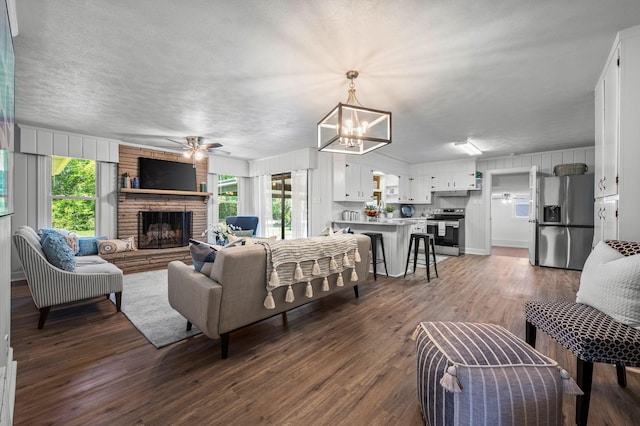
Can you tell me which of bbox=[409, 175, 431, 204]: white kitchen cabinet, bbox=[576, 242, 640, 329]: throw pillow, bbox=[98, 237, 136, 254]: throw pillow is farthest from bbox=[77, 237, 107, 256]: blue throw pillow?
bbox=[409, 175, 431, 204]: white kitchen cabinet

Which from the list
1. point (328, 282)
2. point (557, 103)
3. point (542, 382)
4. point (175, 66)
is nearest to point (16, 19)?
point (175, 66)

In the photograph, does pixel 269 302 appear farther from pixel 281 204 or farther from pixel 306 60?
pixel 281 204

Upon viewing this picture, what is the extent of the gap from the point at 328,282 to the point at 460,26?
256 centimetres

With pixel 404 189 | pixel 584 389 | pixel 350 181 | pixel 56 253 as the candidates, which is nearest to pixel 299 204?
pixel 350 181

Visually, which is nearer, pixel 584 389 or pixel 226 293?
pixel 584 389

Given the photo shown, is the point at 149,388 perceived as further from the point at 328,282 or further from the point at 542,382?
the point at 542,382

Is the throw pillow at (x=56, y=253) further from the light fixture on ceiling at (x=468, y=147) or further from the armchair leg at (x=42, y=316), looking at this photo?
the light fixture on ceiling at (x=468, y=147)

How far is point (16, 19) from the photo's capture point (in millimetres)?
1808

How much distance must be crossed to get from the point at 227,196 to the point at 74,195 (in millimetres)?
2980

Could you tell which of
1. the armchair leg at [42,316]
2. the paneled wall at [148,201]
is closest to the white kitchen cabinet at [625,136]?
the armchair leg at [42,316]

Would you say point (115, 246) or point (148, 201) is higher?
point (148, 201)

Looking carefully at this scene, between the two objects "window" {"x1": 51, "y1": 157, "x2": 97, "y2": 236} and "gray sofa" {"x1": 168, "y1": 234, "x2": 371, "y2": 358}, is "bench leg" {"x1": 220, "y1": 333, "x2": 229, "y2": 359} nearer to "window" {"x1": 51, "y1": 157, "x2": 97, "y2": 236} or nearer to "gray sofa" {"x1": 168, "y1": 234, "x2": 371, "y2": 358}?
"gray sofa" {"x1": 168, "y1": 234, "x2": 371, "y2": 358}

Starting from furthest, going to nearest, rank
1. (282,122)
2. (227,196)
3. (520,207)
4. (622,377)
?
(520,207) → (227,196) → (282,122) → (622,377)

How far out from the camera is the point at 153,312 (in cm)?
296
